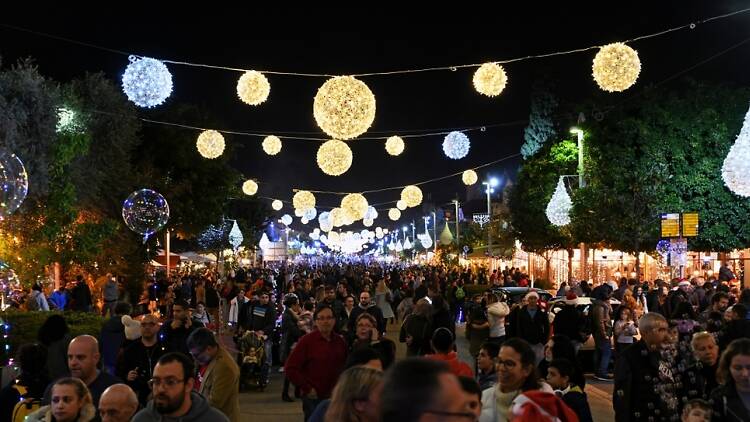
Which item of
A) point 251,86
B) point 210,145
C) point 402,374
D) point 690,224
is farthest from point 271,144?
point 402,374

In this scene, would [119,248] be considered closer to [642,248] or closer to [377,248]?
[642,248]

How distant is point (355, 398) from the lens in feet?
12.0

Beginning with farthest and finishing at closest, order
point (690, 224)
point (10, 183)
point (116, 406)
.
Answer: point (690, 224), point (10, 183), point (116, 406)

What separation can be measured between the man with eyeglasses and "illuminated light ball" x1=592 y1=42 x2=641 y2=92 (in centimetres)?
1331

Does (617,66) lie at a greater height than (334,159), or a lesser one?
greater

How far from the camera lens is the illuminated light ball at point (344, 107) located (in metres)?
14.6

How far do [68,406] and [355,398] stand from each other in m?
2.39

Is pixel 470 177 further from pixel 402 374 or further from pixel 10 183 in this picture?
pixel 402 374

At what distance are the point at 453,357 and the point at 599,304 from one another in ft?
30.9

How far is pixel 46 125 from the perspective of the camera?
71.9 feet

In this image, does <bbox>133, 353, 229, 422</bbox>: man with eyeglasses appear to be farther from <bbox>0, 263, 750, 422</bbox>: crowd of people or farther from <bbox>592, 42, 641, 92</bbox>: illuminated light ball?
<bbox>592, 42, 641, 92</bbox>: illuminated light ball

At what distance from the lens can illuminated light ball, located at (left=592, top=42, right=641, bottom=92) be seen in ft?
53.8

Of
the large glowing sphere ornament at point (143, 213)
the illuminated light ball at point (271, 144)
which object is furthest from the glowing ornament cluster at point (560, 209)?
the large glowing sphere ornament at point (143, 213)

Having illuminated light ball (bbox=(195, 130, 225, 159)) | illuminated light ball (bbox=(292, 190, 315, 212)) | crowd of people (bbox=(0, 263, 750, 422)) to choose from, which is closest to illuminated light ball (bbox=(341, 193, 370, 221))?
illuminated light ball (bbox=(292, 190, 315, 212))
